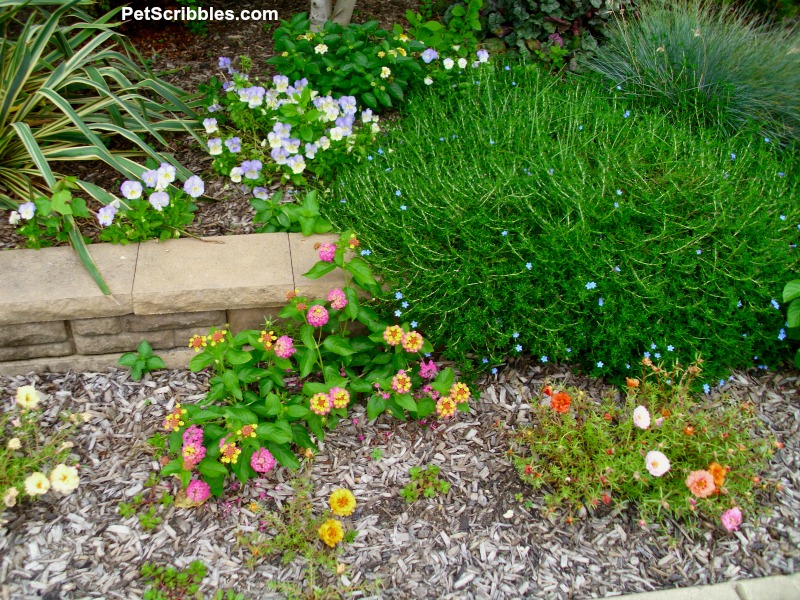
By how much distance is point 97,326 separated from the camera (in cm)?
264

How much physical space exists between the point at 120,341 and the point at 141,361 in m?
0.13

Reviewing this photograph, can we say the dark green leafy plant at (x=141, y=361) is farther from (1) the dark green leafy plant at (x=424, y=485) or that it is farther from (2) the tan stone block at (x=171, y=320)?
(1) the dark green leafy plant at (x=424, y=485)

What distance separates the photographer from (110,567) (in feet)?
6.95

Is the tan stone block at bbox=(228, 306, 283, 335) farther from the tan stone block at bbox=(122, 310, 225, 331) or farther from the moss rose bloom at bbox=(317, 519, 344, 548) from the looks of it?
the moss rose bloom at bbox=(317, 519, 344, 548)

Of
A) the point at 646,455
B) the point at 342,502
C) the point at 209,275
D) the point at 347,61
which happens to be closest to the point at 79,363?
the point at 209,275

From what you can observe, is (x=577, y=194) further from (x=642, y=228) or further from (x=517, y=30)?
(x=517, y=30)

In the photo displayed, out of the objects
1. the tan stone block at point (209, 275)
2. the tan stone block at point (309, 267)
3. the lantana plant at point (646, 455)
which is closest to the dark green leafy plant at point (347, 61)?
the tan stone block at point (309, 267)

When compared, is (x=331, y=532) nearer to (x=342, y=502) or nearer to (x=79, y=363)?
(x=342, y=502)

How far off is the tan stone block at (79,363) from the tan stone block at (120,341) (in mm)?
27

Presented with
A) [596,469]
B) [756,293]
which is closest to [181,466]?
[596,469]

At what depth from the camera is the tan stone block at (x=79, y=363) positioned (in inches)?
106

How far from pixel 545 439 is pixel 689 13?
9.99 ft

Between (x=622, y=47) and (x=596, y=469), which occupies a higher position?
(x=622, y=47)

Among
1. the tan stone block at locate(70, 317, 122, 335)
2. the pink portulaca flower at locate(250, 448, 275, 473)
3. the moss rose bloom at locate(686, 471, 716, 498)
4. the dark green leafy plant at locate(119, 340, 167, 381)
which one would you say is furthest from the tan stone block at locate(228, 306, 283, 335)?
the moss rose bloom at locate(686, 471, 716, 498)
